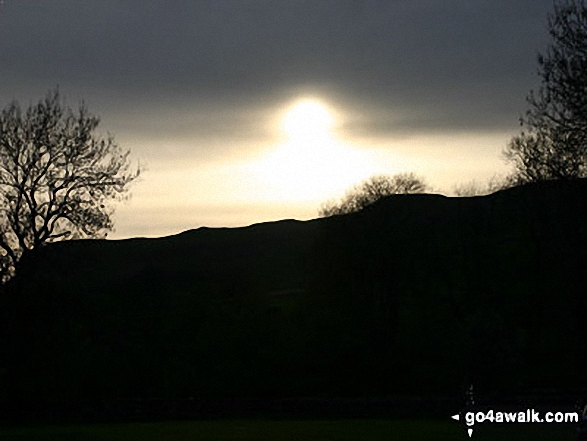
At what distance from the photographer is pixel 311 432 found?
151 ft

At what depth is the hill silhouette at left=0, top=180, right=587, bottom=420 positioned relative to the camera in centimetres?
7312

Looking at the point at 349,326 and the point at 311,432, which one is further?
the point at 349,326

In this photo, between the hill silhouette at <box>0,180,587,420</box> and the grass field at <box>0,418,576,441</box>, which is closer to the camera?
the grass field at <box>0,418,576,441</box>

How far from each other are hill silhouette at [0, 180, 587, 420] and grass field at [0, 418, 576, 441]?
1496cm

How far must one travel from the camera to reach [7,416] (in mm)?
64312

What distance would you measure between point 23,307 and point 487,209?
81078 mm

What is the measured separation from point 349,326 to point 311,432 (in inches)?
2164

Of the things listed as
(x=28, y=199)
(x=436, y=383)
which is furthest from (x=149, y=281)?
(x=28, y=199)

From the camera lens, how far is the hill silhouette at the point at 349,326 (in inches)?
2879

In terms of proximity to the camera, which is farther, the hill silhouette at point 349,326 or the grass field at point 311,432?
the hill silhouette at point 349,326

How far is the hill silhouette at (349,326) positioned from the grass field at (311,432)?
14965 mm

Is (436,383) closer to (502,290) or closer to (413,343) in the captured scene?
(413,343)

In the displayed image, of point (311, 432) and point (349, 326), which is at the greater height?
point (349, 326)

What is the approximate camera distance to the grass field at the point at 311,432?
139 ft
